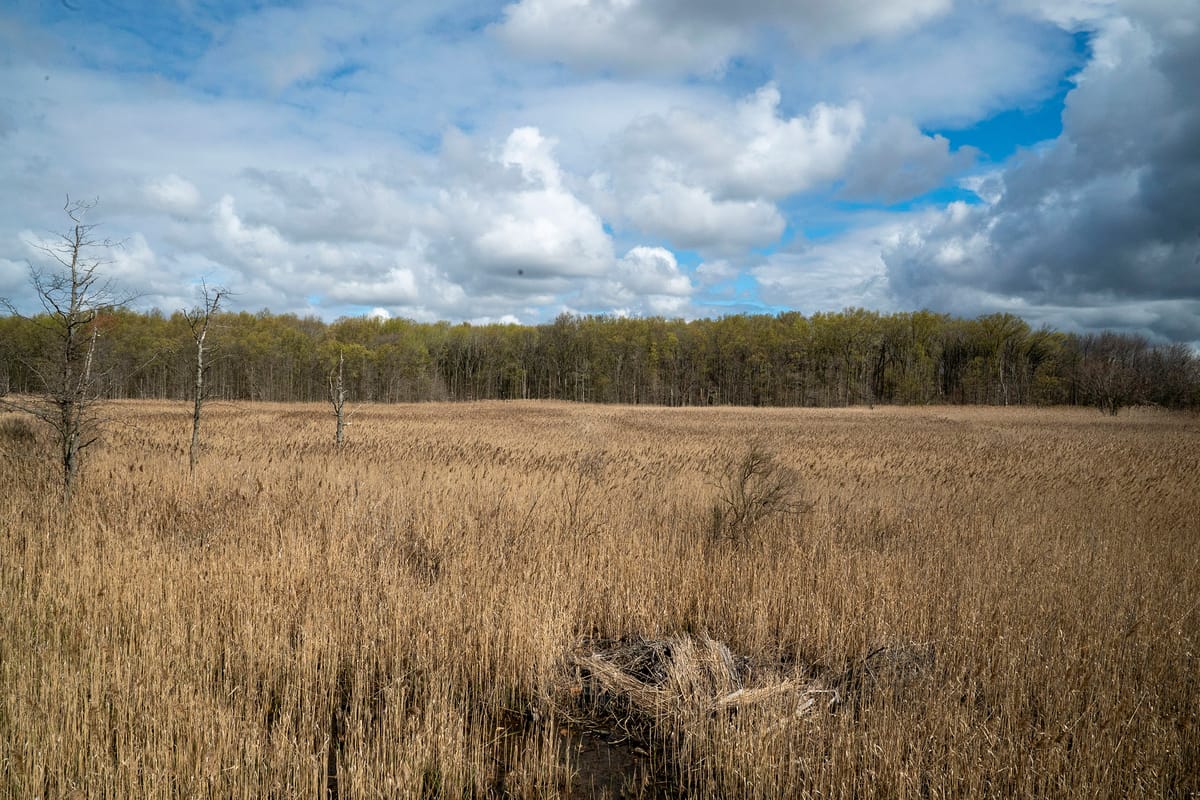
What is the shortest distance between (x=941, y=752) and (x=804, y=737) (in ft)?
2.30

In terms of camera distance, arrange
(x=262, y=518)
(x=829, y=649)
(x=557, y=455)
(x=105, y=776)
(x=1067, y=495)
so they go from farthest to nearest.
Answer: (x=557, y=455) → (x=1067, y=495) → (x=262, y=518) → (x=829, y=649) → (x=105, y=776)

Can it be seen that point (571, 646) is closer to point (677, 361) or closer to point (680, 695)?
point (680, 695)

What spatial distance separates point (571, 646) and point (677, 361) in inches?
3084

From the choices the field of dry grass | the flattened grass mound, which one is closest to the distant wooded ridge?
the field of dry grass

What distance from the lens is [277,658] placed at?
14.1 ft

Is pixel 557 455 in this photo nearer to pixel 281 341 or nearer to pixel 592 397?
pixel 592 397

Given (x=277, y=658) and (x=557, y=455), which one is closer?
(x=277, y=658)

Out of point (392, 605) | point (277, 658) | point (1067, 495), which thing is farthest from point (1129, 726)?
point (1067, 495)

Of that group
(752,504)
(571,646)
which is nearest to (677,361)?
(752,504)

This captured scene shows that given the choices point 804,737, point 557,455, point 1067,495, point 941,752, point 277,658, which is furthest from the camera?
point 557,455

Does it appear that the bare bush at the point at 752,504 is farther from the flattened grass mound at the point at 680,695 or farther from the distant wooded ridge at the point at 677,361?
the distant wooded ridge at the point at 677,361

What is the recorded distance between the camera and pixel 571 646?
191 inches

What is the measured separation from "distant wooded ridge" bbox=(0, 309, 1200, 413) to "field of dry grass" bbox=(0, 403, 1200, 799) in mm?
67253

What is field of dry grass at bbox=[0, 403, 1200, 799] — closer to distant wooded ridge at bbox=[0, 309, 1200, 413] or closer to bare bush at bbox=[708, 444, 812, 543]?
bare bush at bbox=[708, 444, 812, 543]
